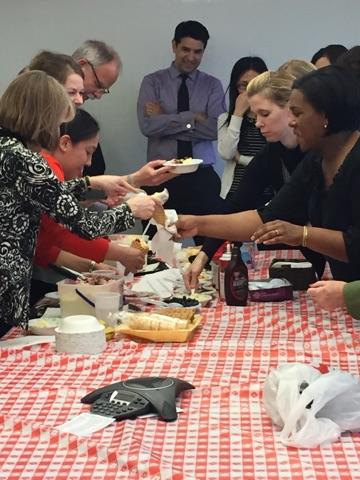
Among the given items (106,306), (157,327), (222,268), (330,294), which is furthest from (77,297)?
(330,294)

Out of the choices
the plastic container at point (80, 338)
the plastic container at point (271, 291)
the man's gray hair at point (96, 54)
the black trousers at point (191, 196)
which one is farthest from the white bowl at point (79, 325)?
the black trousers at point (191, 196)

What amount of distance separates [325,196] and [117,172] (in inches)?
134

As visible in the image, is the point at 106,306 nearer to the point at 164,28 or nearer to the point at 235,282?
the point at 235,282

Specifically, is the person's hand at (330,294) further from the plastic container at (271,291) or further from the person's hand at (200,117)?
the person's hand at (200,117)

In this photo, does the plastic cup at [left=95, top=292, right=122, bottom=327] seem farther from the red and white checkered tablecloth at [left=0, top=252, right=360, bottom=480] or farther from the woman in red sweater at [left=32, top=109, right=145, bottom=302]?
the woman in red sweater at [left=32, top=109, right=145, bottom=302]

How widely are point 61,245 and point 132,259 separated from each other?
25cm

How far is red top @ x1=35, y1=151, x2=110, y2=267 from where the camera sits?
277cm

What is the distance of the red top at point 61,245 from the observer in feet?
9.10

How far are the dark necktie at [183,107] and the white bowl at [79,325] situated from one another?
142 inches

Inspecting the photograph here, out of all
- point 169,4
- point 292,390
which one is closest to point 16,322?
point 292,390

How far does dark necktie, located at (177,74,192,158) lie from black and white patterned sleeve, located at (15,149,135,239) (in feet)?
10.8

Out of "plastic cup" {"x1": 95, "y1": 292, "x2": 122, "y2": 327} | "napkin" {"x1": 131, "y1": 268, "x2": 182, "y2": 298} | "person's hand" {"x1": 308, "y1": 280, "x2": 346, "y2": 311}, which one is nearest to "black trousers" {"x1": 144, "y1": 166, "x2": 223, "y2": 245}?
"napkin" {"x1": 131, "y1": 268, "x2": 182, "y2": 298}

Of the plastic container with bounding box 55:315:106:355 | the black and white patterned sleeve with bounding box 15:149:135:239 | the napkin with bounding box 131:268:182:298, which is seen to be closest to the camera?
the plastic container with bounding box 55:315:106:355

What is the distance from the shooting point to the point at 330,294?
2.14 meters
